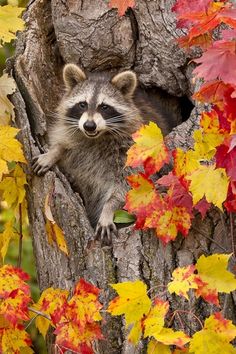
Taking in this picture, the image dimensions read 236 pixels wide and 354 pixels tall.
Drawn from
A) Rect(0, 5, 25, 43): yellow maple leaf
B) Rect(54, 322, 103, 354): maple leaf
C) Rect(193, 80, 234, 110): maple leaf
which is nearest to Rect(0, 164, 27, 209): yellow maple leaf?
Rect(0, 5, 25, 43): yellow maple leaf

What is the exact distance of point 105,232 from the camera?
4062mm

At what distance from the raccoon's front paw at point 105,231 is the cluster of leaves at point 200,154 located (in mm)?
348

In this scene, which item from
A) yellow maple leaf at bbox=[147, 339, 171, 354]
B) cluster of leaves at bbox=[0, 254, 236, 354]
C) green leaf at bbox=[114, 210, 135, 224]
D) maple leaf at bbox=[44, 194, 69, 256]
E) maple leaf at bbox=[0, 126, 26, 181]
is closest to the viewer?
cluster of leaves at bbox=[0, 254, 236, 354]

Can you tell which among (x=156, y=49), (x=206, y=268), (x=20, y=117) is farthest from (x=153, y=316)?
(x=156, y=49)

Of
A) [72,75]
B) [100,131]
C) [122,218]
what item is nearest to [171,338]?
[122,218]

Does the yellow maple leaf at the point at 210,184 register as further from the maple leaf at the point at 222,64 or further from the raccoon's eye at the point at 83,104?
the raccoon's eye at the point at 83,104

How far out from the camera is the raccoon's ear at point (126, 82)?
15.2 ft

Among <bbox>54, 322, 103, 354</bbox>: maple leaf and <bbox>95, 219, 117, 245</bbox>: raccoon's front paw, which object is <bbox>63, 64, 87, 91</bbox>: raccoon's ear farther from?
<bbox>54, 322, 103, 354</bbox>: maple leaf

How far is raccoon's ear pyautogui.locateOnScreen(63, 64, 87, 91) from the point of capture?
469 centimetres

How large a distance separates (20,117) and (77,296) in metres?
1.11

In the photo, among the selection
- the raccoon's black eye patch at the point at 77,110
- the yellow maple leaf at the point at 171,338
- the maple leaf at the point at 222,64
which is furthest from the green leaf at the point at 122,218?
the maple leaf at the point at 222,64

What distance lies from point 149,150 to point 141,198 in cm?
26

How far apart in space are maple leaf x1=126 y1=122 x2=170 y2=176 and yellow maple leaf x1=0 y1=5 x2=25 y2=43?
2.71 feet

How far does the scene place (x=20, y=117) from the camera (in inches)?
169
